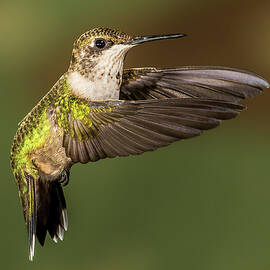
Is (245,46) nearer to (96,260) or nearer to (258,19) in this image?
(258,19)

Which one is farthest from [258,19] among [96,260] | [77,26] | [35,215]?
[35,215]

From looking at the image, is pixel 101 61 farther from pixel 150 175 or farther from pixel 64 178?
pixel 150 175

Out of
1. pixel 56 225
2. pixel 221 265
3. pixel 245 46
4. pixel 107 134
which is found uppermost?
pixel 245 46

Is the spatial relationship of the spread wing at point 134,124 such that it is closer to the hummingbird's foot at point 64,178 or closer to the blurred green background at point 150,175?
the hummingbird's foot at point 64,178

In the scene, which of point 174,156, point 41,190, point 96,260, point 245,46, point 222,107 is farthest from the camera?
point 245,46

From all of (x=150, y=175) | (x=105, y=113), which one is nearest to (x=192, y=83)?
(x=105, y=113)

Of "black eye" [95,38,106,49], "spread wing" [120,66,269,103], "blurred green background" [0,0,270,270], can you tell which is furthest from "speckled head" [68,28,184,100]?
"blurred green background" [0,0,270,270]

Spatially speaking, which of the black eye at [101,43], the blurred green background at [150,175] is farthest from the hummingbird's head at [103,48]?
the blurred green background at [150,175]
